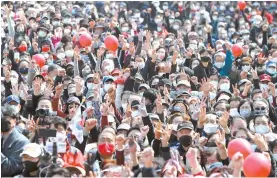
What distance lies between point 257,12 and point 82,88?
37.7 ft

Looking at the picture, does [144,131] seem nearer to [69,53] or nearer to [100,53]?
[100,53]

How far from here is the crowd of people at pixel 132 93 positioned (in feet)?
26.7

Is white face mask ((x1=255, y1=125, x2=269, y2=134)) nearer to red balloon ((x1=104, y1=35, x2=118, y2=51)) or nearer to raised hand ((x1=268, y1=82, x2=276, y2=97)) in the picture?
raised hand ((x1=268, y1=82, x2=276, y2=97))

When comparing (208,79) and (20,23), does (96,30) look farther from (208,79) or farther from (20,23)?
(208,79)

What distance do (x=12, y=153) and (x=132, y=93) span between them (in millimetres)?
4167

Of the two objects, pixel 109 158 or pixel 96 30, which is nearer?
pixel 109 158

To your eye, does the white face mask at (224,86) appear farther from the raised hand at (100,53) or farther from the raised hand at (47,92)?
the raised hand at (47,92)

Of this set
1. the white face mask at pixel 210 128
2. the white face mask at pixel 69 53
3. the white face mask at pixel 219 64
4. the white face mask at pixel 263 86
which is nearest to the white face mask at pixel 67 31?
the white face mask at pixel 69 53

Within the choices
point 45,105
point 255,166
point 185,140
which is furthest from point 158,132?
point 45,105

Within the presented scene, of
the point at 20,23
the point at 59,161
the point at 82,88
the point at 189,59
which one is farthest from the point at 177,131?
the point at 20,23

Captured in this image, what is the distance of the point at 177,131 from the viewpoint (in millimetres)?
9742

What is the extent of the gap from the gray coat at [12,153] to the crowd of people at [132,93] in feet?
0.04

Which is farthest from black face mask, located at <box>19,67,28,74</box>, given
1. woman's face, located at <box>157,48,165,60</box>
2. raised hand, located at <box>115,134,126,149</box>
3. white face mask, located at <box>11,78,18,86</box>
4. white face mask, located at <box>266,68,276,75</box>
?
raised hand, located at <box>115,134,126,149</box>

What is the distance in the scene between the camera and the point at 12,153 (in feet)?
27.0
